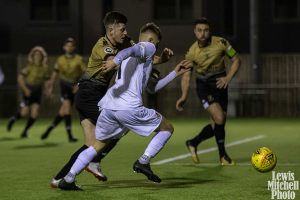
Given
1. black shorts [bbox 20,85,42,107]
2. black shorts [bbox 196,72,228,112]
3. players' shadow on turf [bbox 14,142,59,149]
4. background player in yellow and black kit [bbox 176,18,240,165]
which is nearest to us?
background player in yellow and black kit [bbox 176,18,240,165]

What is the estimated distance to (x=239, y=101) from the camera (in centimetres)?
2888

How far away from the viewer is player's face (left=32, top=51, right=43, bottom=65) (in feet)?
65.2

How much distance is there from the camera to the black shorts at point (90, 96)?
10.6 meters

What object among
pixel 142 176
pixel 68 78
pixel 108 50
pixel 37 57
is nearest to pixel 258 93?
pixel 37 57

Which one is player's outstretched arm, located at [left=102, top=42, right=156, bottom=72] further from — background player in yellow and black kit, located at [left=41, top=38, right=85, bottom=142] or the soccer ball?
background player in yellow and black kit, located at [left=41, top=38, right=85, bottom=142]

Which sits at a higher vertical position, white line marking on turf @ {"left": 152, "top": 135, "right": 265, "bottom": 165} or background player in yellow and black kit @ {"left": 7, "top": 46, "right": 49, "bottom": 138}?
background player in yellow and black kit @ {"left": 7, "top": 46, "right": 49, "bottom": 138}

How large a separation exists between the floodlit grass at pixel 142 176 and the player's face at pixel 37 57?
1815 mm

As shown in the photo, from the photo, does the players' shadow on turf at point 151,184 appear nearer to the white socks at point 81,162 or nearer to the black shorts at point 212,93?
the white socks at point 81,162

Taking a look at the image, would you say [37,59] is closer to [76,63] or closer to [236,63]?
[76,63]

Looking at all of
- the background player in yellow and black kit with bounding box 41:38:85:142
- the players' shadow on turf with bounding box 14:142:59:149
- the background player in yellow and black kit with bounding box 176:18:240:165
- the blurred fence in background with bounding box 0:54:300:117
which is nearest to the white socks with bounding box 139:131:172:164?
the background player in yellow and black kit with bounding box 176:18:240:165

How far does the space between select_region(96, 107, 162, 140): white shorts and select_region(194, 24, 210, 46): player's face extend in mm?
3335

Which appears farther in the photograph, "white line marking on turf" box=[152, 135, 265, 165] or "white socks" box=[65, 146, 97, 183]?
"white line marking on turf" box=[152, 135, 265, 165]

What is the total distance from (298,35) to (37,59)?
18599mm

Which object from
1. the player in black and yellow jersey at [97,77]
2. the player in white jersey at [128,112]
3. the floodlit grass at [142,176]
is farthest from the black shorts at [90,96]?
the floodlit grass at [142,176]
